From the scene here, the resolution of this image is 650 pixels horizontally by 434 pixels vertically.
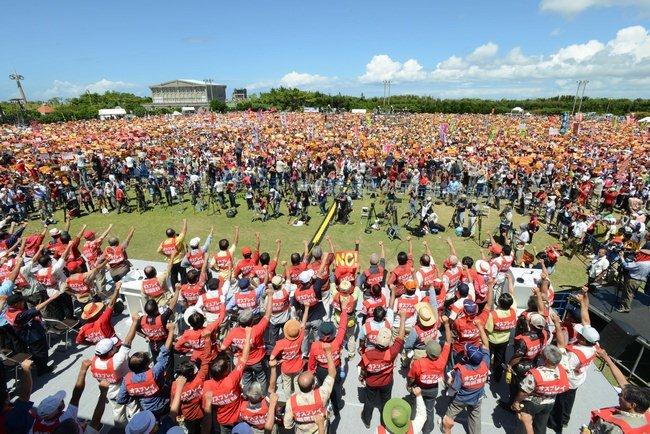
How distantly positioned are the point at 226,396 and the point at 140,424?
1.08m

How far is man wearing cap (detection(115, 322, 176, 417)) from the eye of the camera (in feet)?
14.9

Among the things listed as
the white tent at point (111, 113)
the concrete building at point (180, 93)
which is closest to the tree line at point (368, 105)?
the white tent at point (111, 113)

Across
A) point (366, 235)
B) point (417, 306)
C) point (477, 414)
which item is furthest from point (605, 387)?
point (366, 235)

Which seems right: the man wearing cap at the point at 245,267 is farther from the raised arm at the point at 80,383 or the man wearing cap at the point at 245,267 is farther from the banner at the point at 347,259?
the raised arm at the point at 80,383

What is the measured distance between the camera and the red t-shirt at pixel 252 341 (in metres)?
5.39

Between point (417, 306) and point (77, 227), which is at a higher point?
point (417, 306)

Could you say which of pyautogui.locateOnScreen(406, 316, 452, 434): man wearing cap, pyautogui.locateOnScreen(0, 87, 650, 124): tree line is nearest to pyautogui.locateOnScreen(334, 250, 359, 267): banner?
pyautogui.locateOnScreen(406, 316, 452, 434): man wearing cap

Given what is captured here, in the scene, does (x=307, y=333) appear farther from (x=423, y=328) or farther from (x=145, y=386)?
(x=145, y=386)

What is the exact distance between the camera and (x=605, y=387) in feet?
21.7

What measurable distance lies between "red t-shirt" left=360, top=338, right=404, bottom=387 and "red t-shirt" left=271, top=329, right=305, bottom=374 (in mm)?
993

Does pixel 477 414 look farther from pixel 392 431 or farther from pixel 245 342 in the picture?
pixel 245 342

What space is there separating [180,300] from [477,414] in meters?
6.89

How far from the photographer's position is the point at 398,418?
3613 mm

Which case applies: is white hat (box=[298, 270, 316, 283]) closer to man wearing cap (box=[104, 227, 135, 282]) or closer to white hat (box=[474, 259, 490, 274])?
white hat (box=[474, 259, 490, 274])
